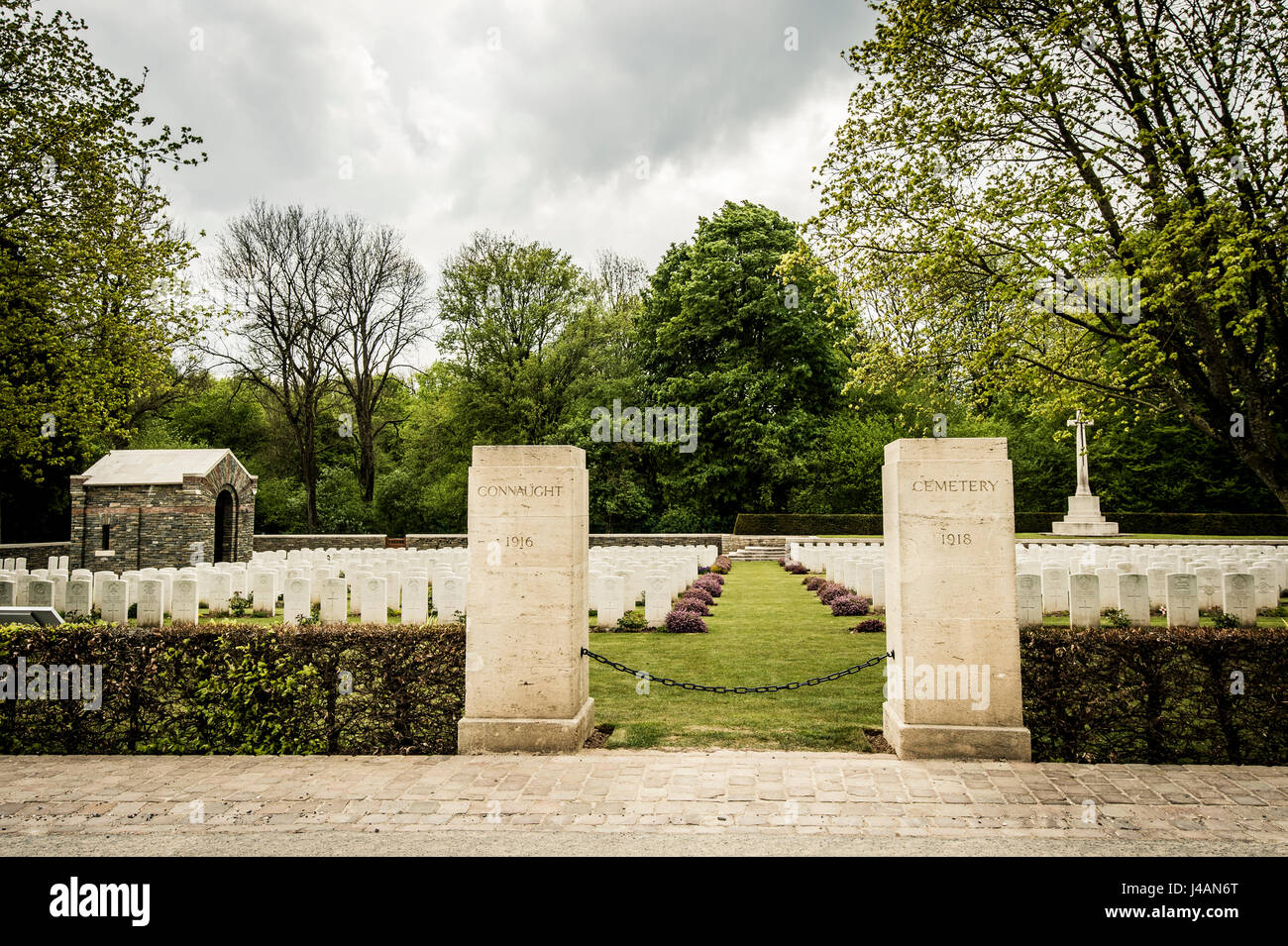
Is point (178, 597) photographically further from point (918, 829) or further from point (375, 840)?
point (918, 829)

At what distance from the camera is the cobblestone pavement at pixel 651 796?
4582 millimetres

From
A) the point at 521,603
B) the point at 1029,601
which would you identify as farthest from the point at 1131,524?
the point at 521,603

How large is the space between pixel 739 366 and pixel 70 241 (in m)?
23.8

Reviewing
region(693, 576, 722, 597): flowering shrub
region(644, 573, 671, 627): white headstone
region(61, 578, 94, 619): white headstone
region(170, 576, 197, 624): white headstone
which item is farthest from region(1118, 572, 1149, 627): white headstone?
region(61, 578, 94, 619): white headstone

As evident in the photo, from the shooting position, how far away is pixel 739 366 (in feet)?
107

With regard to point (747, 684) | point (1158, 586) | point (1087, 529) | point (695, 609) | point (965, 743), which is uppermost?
point (1087, 529)

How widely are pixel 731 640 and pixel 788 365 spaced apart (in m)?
23.6

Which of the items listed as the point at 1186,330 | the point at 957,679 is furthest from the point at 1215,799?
the point at 1186,330

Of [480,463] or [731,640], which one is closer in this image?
[480,463]

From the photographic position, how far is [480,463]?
646cm

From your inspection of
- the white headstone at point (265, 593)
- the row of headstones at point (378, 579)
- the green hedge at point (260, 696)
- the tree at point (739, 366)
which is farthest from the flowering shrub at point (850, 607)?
the tree at point (739, 366)

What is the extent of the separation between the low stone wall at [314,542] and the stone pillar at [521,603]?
25.7m

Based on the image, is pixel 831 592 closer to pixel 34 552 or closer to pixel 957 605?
pixel 957 605

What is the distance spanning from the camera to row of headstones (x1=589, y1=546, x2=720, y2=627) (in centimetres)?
A: 1344
